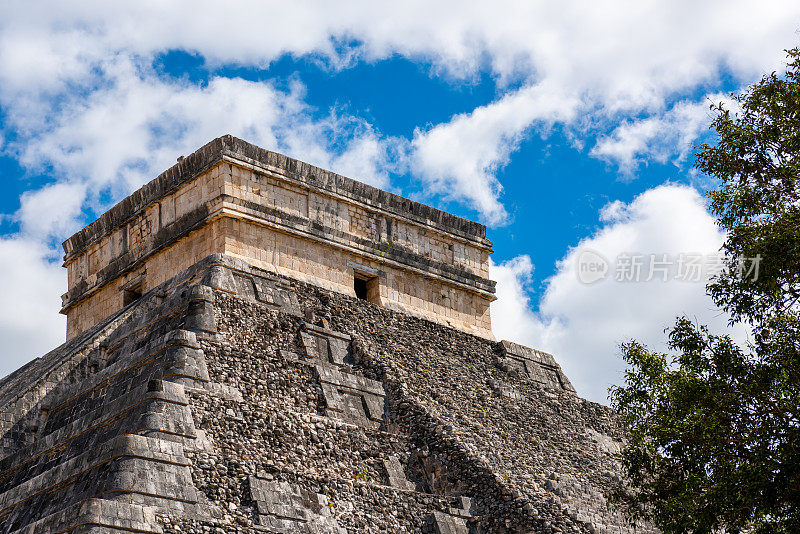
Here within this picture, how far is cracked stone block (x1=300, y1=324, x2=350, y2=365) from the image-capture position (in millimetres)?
16438

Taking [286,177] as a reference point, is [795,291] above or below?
below

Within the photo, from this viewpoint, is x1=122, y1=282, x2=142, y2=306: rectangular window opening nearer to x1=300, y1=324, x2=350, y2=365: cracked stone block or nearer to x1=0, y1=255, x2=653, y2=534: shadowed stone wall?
x1=0, y1=255, x2=653, y2=534: shadowed stone wall

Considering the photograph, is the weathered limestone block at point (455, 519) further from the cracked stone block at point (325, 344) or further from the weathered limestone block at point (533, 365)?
the weathered limestone block at point (533, 365)

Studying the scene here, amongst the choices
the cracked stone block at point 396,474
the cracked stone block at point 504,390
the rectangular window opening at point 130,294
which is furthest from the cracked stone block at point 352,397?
the rectangular window opening at point 130,294

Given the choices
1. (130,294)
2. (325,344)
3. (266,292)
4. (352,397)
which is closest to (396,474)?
(352,397)

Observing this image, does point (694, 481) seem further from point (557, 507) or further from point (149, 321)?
point (149, 321)

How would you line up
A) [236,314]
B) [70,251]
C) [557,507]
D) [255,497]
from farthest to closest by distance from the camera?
1. [70,251]
2. [236,314]
3. [557,507]
4. [255,497]

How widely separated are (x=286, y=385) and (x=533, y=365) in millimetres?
6499

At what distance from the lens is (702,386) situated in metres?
12.5

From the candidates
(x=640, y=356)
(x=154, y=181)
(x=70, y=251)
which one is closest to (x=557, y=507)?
(x=640, y=356)

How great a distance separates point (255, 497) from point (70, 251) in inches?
415

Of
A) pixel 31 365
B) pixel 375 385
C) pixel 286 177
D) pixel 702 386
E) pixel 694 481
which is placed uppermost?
pixel 286 177

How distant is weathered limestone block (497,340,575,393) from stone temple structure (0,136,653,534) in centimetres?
5

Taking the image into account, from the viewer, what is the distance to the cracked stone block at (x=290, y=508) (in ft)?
42.1
